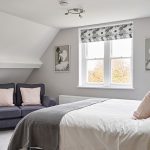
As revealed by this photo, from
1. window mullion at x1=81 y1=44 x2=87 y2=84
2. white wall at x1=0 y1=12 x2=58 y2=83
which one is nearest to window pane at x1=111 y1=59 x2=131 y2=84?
window mullion at x1=81 y1=44 x2=87 y2=84

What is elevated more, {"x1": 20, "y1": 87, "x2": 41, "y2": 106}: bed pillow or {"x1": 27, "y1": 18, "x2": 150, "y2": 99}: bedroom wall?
{"x1": 27, "y1": 18, "x2": 150, "y2": 99}: bedroom wall

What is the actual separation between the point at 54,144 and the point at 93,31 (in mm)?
3433

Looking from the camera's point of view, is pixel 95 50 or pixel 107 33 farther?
pixel 95 50

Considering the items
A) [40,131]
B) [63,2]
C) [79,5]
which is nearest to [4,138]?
[40,131]

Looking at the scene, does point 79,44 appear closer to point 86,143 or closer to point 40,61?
point 40,61

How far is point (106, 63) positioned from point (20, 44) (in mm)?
2079

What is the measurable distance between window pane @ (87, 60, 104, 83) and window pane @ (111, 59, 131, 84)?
28 centimetres

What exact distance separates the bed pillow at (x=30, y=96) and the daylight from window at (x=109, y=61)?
1.28m

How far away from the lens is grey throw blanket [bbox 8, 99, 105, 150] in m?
2.42

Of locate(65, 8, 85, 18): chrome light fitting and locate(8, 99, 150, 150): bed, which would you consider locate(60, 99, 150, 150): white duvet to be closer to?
locate(8, 99, 150, 150): bed

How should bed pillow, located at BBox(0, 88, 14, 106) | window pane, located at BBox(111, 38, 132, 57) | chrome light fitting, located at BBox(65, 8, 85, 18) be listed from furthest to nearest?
window pane, located at BBox(111, 38, 132, 57) → bed pillow, located at BBox(0, 88, 14, 106) → chrome light fitting, located at BBox(65, 8, 85, 18)

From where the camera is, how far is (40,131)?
248cm

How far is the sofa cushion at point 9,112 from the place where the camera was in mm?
4336

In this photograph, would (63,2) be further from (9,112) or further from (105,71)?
(9,112)
